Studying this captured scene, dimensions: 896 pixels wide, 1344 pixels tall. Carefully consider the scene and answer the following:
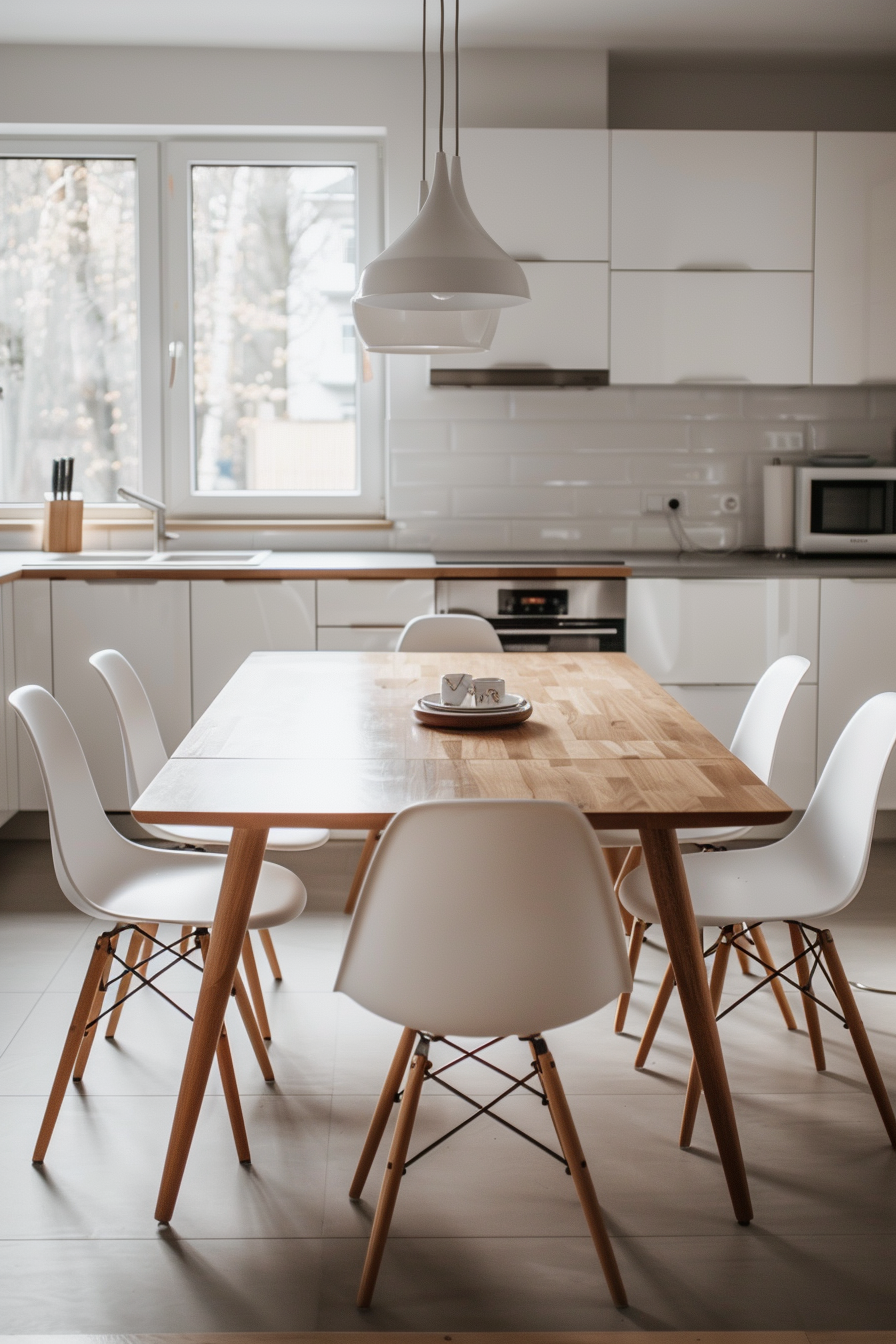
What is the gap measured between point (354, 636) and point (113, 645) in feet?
2.57

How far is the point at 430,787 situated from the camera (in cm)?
189

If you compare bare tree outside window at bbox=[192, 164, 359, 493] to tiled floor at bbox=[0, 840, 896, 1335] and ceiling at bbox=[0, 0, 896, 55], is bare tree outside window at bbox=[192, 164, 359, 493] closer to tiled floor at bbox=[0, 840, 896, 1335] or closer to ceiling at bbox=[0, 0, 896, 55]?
ceiling at bbox=[0, 0, 896, 55]

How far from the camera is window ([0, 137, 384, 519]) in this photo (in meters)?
4.41

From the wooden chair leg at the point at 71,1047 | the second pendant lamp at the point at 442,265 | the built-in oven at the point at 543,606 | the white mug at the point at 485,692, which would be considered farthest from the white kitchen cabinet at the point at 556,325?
the wooden chair leg at the point at 71,1047

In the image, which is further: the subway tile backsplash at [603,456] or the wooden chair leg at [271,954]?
the subway tile backsplash at [603,456]

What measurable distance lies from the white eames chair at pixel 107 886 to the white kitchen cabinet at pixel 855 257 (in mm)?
2883

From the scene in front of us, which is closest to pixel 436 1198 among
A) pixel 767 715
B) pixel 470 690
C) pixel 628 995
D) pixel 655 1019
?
pixel 655 1019

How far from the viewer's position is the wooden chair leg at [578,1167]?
1.74 meters

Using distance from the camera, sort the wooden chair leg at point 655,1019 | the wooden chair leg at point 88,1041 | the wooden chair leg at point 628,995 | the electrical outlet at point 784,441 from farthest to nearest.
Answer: the electrical outlet at point 784,441
the wooden chair leg at point 628,995
the wooden chair leg at point 655,1019
the wooden chair leg at point 88,1041

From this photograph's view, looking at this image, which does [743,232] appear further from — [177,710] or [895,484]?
[177,710]

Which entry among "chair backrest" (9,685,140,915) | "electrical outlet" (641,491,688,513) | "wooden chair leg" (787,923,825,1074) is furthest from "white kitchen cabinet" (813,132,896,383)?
"chair backrest" (9,685,140,915)

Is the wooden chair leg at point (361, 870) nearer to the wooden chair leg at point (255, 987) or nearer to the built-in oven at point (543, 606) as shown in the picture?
the wooden chair leg at point (255, 987)

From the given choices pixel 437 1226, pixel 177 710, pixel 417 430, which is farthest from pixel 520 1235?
pixel 417 430

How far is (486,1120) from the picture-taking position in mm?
2297
